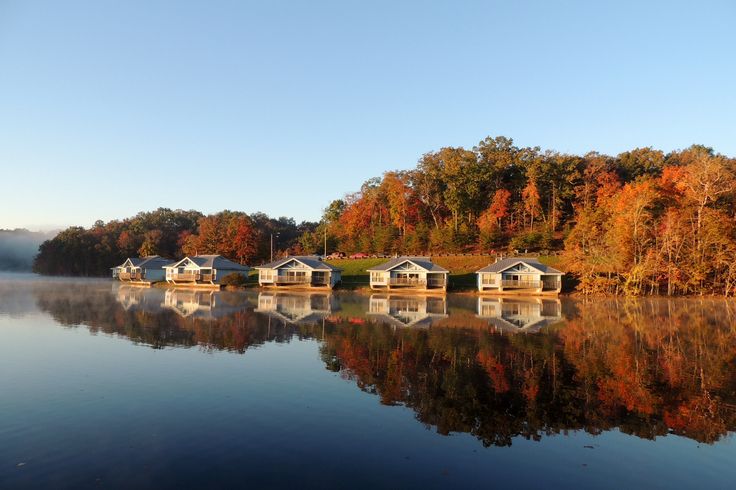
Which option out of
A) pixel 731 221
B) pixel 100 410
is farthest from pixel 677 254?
pixel 100 410

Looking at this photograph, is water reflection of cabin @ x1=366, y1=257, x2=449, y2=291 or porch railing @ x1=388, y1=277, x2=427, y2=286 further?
porch railing @ x1=388, y1=277, x2=427, y2=286

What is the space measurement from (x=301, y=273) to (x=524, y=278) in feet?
95.1

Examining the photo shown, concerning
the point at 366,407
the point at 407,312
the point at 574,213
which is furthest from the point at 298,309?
the point at 574,213

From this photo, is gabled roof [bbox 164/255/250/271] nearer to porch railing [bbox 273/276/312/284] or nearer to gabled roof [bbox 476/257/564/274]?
porch railing [bbox 273/276/312/284]

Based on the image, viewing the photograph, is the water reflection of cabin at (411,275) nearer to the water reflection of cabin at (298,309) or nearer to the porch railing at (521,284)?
the porch railing at (521,284)

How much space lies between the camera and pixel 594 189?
71.4 m

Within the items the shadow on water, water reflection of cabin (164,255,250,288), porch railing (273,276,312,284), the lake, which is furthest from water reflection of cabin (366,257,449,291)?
the lake

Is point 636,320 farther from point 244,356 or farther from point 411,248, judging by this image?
point 411,248

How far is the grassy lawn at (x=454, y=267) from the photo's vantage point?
199ft

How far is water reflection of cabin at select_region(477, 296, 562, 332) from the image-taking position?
28.9m

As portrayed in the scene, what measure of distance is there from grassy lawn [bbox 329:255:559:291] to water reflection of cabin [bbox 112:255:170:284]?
99.3 ft

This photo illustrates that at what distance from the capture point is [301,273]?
60.4m

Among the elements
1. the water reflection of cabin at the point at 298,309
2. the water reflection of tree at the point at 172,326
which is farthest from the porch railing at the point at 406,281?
the water reflection of tree at the point at 172,326

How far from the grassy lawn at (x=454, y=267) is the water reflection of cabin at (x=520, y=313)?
1249cm
